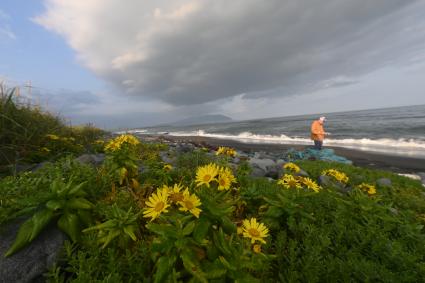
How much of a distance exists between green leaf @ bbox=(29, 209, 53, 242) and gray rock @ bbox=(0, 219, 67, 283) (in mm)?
101

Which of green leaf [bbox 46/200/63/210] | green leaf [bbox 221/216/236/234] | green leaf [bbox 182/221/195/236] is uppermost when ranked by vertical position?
green leaf [bbox 46/200/63/210]

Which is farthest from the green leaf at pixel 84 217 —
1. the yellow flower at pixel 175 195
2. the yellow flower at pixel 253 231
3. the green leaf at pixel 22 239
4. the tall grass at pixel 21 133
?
the tall grass at pixel 21 133

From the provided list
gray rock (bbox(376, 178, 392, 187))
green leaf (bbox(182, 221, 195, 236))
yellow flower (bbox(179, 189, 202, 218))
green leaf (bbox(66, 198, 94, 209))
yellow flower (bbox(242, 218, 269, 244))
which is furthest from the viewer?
gray rock (bbox(376, 178, 392, 187))

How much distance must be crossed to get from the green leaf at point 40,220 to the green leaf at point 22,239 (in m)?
0.05

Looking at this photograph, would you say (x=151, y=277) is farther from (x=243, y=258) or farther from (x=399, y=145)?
(x=399, y=145)

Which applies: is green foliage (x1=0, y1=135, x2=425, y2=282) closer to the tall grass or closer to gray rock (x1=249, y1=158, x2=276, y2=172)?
the tall grass

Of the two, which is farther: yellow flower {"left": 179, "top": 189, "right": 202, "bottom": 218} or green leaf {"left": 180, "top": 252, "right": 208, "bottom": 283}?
yellow flower {"left": 179, "top": 189, "right": 202, "bottom": 218}

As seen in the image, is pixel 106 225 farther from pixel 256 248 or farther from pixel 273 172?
pixel 273 172

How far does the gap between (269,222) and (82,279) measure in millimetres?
1871

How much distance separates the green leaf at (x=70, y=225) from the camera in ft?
7.32

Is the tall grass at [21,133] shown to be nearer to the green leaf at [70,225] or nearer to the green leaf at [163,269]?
the green leaf at [70,225]

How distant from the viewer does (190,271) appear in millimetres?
1593

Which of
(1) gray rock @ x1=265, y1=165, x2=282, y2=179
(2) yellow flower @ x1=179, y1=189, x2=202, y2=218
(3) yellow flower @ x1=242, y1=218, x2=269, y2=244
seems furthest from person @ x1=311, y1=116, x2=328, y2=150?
(2) yellow flower @ x1=179, y1=189, x2=202, y2=218

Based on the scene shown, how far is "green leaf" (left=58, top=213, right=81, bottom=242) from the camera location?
223cm
